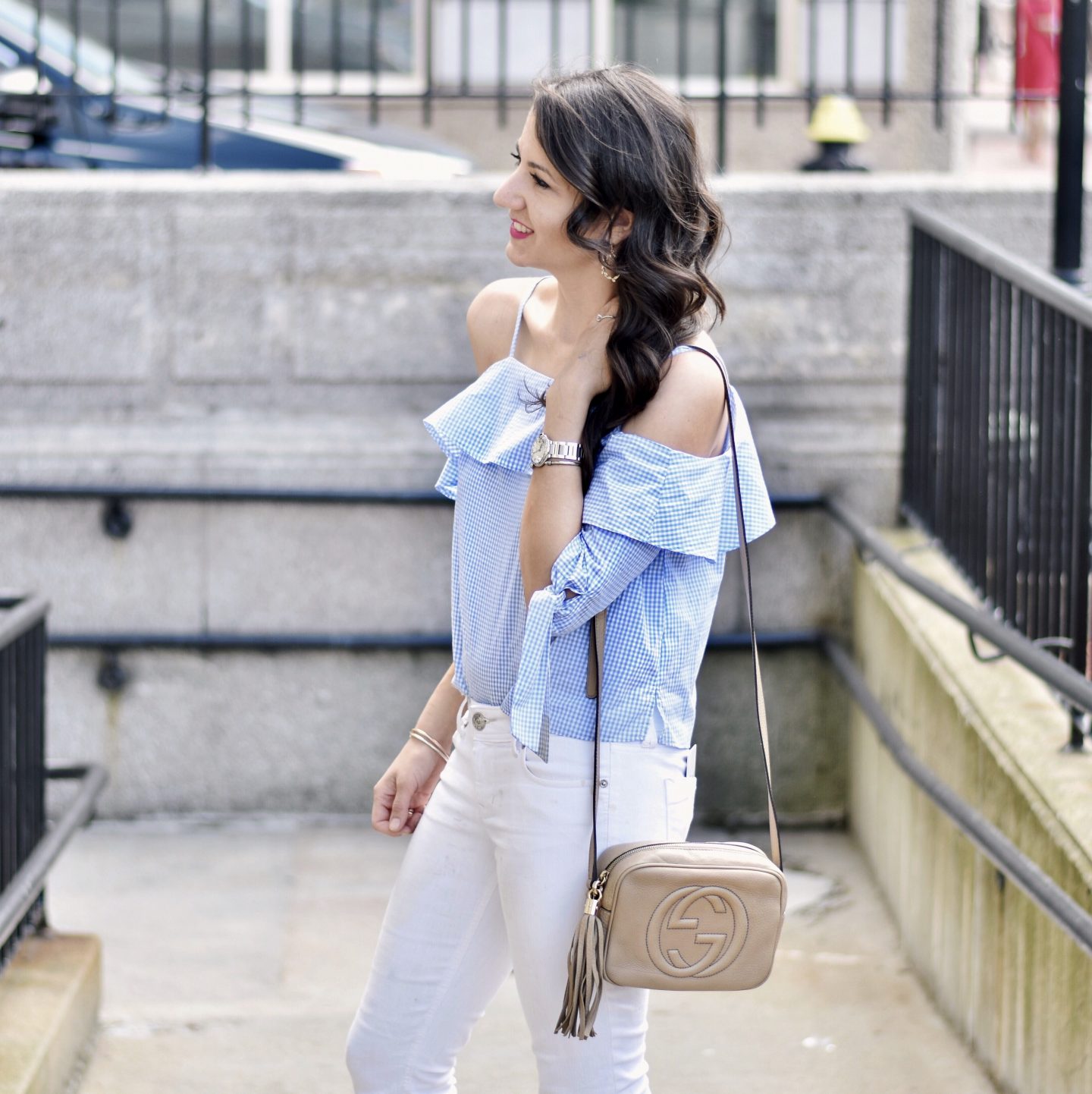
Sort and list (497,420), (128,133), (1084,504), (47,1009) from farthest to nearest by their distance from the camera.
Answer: (128,133), (1084,504), (47,1009), (497,420)

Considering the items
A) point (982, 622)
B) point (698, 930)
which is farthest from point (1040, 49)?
point (698, 930)

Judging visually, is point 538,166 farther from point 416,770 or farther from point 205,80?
point 205,80

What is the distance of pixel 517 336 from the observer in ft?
7.78

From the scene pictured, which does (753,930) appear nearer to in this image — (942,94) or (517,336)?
(517,336)

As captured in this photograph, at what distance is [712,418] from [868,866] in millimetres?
2953

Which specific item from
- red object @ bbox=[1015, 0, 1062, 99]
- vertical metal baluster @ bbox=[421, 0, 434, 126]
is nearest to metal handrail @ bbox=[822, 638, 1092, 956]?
vertical metal baluster @ bbox=[421, 0, 434, 126]

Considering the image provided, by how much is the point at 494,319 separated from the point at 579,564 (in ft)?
1.67

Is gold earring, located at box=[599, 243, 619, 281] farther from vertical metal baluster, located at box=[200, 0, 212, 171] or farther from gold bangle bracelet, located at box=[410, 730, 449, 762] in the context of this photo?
vertical metal baluster, located at box=[200, 0, 212, 171]

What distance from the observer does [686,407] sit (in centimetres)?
214

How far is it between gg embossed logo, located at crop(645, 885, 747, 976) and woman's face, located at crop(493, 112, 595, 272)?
0.82m

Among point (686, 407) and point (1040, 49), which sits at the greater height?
point (1040, 49)

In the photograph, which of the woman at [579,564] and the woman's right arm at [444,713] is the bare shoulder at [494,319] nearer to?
the woman at [579,564]

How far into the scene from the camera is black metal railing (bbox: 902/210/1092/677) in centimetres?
341

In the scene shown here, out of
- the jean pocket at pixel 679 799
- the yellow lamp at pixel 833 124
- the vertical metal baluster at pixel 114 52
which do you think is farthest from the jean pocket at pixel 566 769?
the yellow lamp at pixel 833 124
